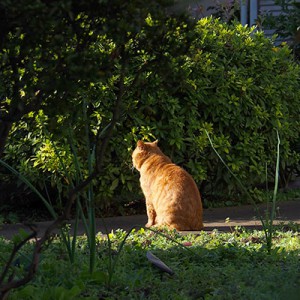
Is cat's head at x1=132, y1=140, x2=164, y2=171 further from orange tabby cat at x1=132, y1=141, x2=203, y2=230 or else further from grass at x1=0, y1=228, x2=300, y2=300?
grass at x1=0, y1=228, x2=300, y2=300

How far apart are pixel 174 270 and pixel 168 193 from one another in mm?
2255

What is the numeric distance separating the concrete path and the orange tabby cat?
0.28m

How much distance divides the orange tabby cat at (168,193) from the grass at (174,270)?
36.9 inches

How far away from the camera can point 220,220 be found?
7977 mm

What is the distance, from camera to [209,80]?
28.5 feet

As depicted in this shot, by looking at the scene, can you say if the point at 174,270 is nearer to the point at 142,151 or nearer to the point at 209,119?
the point at 142,151

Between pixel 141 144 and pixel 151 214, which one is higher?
pixel 141 144

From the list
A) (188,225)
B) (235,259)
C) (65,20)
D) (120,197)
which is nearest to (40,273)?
(235,259)

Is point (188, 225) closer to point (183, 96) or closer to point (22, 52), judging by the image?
point (183, 96)

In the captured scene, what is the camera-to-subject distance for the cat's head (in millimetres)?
7477

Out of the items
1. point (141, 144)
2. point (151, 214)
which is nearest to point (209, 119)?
point (141, 144)

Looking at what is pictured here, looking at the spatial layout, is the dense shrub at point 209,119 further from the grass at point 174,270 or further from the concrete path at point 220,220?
the grass at point 174,270

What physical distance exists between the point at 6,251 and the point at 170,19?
8.63 ft

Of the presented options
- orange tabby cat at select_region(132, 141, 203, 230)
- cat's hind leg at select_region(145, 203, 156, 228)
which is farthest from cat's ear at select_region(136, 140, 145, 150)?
cat's hind leg at select_region(145, 203, 156, 228)
